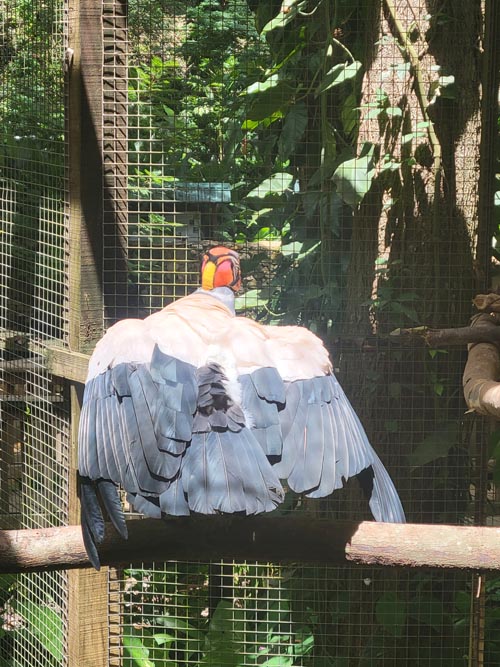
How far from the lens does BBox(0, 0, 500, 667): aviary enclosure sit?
245 centimetres

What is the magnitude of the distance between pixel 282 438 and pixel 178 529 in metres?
0.25

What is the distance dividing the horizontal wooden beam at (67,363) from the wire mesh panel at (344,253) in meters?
0.20

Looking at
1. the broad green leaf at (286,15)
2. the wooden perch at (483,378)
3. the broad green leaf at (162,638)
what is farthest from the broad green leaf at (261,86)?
the broad green leaf at (162,638)

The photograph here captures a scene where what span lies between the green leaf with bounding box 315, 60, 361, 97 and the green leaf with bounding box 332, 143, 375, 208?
22 centimetres

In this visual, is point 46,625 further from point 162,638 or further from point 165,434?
point 165,434

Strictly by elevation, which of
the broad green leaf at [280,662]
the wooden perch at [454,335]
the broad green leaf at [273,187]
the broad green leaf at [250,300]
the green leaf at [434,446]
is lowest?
the broad green leaf at [280,662]

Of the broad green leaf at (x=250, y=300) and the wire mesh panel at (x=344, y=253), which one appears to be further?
the broad green leaf at (x=250, y=300)

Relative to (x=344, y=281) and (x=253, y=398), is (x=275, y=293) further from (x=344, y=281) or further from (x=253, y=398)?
(x=253, y=398)

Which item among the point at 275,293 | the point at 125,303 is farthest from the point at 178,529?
the point at 275,293

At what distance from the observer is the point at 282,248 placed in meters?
2.72

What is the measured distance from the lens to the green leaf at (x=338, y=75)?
98.2 inches

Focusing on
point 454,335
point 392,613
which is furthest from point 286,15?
point 392,613

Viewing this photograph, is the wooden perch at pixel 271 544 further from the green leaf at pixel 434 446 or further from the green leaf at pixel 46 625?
the green leaf at pixel 46 625

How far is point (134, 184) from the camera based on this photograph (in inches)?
114
